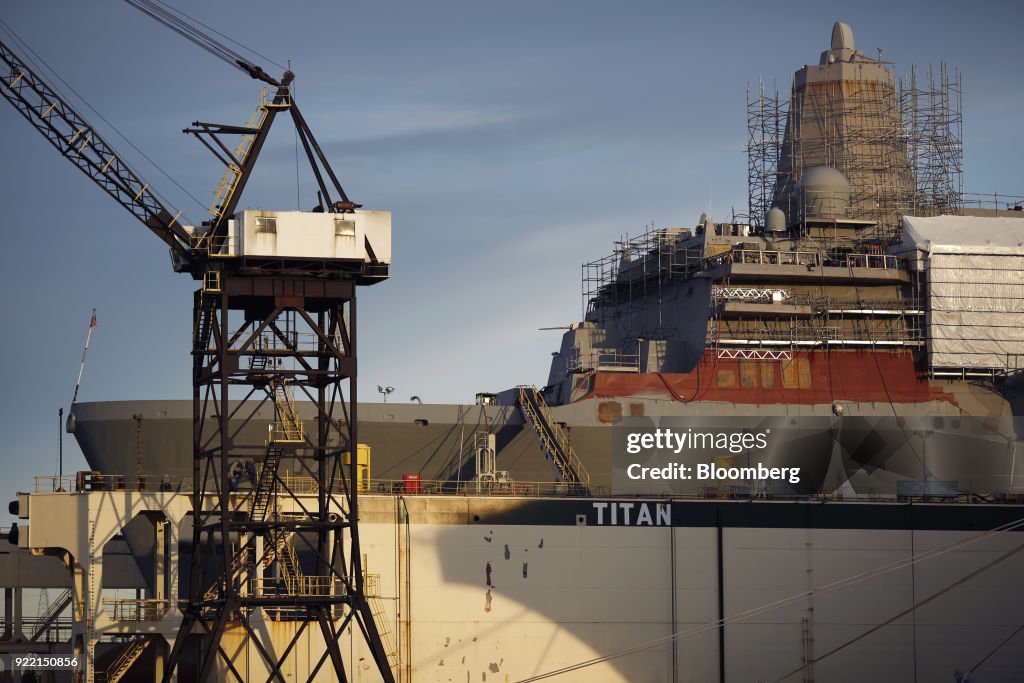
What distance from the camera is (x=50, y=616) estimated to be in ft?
233

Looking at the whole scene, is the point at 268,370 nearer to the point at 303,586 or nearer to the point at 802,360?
the point at 303,586

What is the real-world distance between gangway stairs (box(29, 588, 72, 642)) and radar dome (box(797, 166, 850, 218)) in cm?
3855

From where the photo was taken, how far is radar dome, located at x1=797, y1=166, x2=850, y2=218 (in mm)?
73688

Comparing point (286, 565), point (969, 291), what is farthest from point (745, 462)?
point (286, 565)

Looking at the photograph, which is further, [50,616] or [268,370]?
[50,616]

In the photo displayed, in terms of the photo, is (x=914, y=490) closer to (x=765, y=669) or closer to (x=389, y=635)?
(x=765, y=669)

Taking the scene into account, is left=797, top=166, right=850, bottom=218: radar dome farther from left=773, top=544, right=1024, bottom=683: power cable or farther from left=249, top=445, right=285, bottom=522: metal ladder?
left=249, top=445, right=285, bottom=522: metal ladder

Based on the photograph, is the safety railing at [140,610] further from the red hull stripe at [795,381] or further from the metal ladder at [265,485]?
the red hull stripe at [795,381]

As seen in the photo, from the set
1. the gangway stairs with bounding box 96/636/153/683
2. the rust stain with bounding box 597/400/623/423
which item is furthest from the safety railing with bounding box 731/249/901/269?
the gangway stairs with bounding box 96/636/153/683

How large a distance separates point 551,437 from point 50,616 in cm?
2499

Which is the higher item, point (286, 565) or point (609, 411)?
point (609, 411)

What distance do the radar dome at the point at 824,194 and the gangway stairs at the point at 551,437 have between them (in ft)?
56.2

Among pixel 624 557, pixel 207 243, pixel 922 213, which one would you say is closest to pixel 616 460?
pixel 624 557

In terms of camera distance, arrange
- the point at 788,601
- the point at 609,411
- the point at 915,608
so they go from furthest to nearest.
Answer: the point at 609,411
the point at 915,608
the point at 788,601
